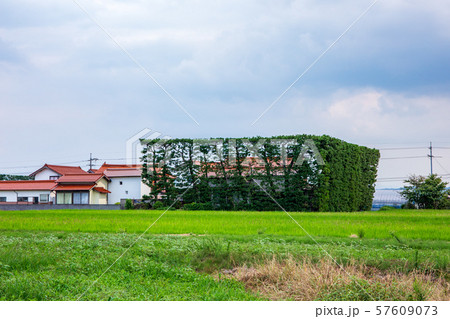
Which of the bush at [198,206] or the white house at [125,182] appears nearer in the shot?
the white house at [125,182]

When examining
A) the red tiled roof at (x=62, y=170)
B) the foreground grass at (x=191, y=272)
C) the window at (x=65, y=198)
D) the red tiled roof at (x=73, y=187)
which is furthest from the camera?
the window at (x=65, y=198)

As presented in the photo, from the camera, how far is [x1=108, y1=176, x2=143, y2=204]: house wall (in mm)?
25359

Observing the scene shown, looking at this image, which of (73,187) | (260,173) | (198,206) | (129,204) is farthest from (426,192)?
(73,187)

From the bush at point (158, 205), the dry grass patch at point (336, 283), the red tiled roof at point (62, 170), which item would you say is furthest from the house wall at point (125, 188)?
the dry grass patch at point (336, 283)

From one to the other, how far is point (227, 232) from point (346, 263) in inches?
293

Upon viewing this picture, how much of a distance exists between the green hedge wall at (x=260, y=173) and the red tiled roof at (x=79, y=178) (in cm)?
439

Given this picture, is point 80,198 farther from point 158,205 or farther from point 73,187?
point 158,205

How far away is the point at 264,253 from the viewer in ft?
30.3

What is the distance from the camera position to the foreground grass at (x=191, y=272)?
6.52 meters

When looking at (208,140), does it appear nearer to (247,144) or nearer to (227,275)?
(247,144)

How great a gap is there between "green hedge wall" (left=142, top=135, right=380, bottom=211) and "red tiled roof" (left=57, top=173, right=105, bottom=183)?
4386 millimetres

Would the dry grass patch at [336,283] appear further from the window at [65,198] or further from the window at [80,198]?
the window at [65,198]

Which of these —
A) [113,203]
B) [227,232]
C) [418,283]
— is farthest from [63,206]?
[418,283]

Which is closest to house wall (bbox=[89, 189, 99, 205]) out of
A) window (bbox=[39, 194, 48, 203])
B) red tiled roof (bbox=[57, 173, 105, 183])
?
red tiled roof (bbox=[57, 173, 105, 183])
